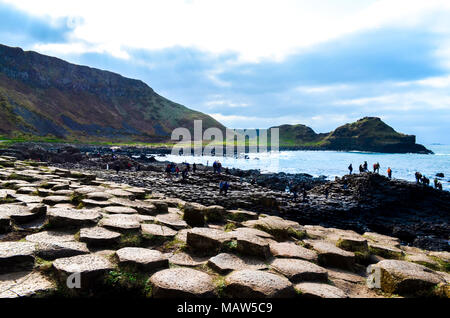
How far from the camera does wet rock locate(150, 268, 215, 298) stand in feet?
8.43

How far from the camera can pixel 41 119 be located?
10838 cm

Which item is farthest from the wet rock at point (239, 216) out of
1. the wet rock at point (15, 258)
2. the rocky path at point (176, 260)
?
the wet rock at point (15, 258)

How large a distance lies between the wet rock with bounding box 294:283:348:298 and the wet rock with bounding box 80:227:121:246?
2355 mm

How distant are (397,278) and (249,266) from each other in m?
1.71

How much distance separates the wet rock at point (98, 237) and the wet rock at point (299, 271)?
6.86 ft

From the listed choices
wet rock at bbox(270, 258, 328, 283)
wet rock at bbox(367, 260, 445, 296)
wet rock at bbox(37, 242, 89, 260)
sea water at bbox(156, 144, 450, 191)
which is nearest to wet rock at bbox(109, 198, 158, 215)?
wet rock at bbox(37, 242, 89, 260)

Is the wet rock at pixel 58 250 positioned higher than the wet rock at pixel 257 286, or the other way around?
the wet rock at pixel 58 250

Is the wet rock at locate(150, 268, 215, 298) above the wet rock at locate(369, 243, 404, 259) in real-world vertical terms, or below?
above

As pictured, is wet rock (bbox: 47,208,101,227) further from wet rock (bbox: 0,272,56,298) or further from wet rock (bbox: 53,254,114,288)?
wet rock (bbox: 0,272,56,298)

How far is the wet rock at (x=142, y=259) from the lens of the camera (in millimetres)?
3000

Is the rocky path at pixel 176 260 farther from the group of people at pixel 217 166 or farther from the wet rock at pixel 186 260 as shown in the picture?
the group of people at pixel 217 166

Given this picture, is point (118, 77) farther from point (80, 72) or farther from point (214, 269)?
point (214, 269)

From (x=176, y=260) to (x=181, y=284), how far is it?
814 millimetres

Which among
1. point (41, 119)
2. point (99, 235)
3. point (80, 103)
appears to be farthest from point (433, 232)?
point (80, 103)
